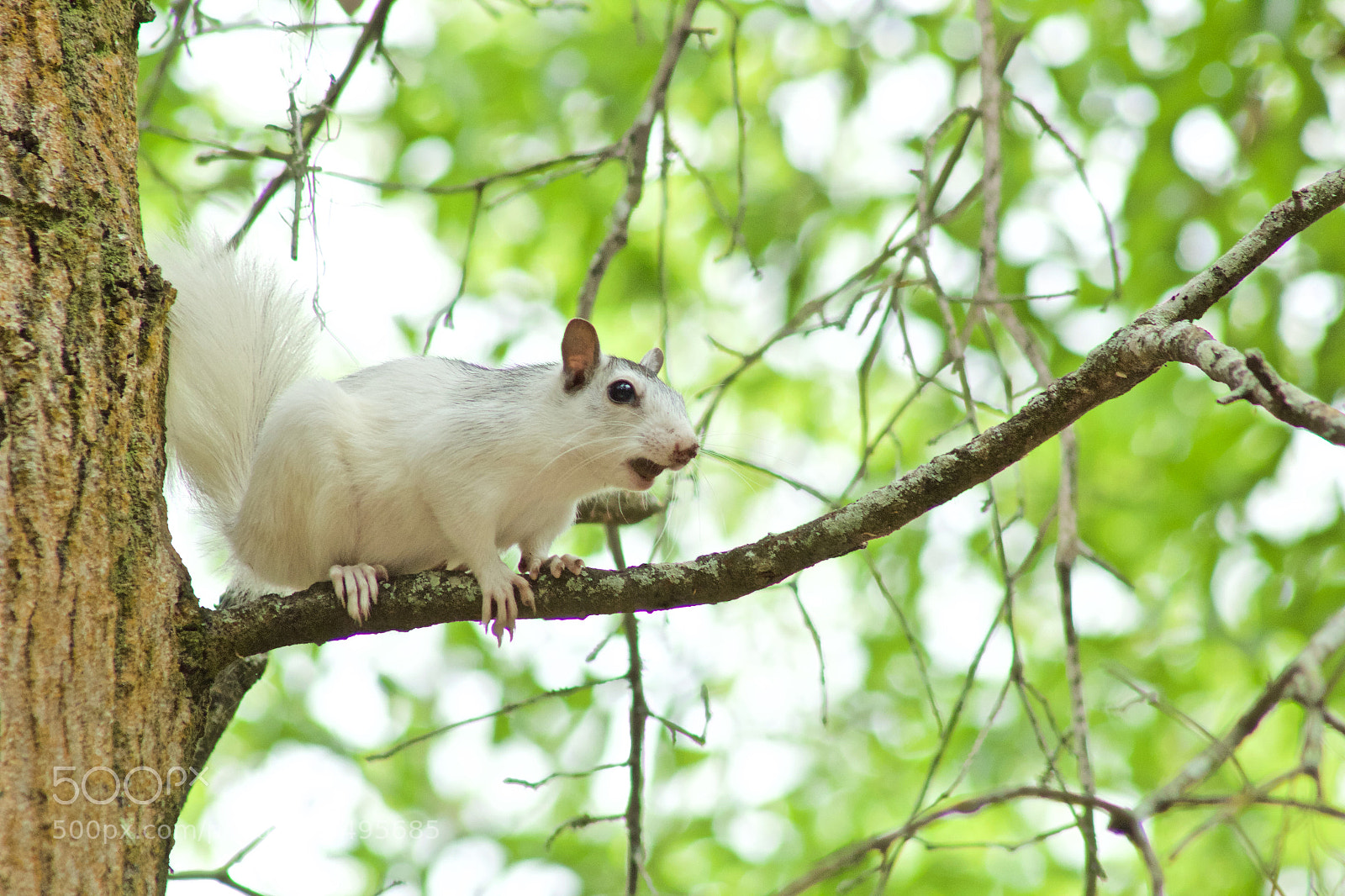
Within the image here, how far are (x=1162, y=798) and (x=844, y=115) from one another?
11.7ft

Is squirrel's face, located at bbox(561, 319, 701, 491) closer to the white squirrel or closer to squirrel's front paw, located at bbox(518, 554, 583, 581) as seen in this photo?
the white squirrel

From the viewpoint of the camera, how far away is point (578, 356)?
2.77m

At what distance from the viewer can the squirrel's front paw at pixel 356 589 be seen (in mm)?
1941

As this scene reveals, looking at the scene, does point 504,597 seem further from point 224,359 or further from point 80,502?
point 224,359

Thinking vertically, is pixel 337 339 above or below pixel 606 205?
below

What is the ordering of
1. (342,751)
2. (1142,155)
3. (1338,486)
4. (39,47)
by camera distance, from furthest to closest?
(342,751) → (1142,155) → (1338,486) → (39,47)

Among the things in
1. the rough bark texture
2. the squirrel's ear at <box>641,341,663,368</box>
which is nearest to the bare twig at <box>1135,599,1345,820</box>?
the rough bark texture

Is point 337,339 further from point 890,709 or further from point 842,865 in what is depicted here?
point 890,709

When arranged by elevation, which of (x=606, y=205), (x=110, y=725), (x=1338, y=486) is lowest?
(x=110, y=725)

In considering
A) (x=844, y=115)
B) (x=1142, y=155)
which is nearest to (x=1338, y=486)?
(x=1142, y=155)

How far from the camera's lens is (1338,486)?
3463 mm

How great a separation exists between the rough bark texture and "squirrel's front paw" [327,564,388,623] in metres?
0.30

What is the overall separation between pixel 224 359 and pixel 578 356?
2.86ft

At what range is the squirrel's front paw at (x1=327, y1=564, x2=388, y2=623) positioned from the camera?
194 centimetres
